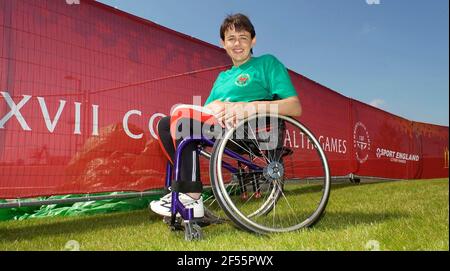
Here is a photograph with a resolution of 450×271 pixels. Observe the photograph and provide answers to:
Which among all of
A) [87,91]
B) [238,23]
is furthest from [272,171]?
[87,91]

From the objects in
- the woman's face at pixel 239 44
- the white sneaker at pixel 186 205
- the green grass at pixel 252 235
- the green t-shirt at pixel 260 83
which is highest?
the woman's face at pixel 239 44

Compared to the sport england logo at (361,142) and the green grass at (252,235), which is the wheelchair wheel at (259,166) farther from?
the sport england logo at (361,142)

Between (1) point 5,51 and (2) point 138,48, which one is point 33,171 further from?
(2) point 138,48

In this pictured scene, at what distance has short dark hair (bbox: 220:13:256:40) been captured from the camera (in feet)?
8.09

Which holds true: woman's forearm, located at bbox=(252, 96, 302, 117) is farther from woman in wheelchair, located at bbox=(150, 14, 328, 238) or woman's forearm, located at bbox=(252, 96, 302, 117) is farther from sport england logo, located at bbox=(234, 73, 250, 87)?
sport england logo, located at bbox=(234, 73, 250, 87)

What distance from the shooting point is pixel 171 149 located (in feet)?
8.07

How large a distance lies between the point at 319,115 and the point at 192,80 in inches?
121

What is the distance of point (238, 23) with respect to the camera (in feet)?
8.08

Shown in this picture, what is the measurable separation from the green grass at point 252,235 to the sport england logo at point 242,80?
2.77 feet

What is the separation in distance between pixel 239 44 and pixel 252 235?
44.7 inches

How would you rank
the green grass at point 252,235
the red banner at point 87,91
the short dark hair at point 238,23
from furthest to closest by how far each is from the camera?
the red banner at point 87,91 < the short dark hair at point 238,23 < the green grass at point 252,235

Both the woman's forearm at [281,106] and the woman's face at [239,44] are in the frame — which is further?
the woman's face at [239,44]

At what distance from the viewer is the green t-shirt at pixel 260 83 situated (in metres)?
2.31

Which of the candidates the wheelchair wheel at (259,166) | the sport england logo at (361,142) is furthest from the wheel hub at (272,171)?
the sport england logo at (361,142)
